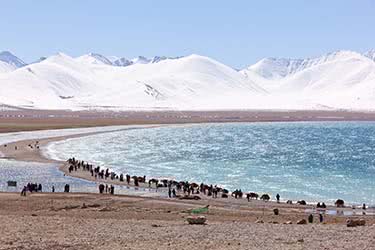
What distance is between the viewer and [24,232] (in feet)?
80.9

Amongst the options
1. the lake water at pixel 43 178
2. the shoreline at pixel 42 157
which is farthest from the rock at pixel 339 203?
the lake water at pixel 43 178

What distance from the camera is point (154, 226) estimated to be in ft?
90.0

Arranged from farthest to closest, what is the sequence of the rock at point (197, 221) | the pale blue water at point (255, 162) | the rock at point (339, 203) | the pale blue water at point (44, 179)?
the pale blue water at point (255, 162) < the pale blue water at point (44, 179) < the rock at point (339, 203) < the rock at point (197, 221)

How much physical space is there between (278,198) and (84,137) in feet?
233

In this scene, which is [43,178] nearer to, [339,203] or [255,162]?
[339,203]

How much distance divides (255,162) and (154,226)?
155ft

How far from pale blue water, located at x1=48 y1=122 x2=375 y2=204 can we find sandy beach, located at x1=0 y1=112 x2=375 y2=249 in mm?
11845

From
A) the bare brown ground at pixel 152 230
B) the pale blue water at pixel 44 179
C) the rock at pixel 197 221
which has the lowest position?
the bare brown ground at pixel 152 230

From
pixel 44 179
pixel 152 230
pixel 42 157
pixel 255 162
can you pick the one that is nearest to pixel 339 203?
pixel 152 230

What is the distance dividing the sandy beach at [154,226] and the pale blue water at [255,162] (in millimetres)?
11845

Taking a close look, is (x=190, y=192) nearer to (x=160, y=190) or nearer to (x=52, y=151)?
(x=160, y=190)

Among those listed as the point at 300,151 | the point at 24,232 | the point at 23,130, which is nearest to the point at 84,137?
the point at 23,130

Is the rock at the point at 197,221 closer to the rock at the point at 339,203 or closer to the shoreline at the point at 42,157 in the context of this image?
the shoreline at the point at 42,157

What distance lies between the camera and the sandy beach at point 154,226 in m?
22.6
